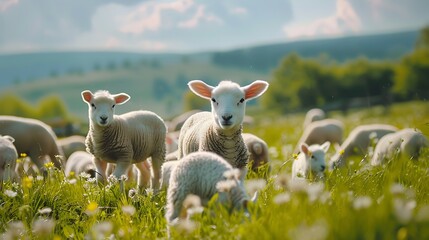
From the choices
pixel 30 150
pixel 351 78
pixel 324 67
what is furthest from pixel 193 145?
pixel 324 67

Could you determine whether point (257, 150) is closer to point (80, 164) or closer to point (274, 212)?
point (80, 164)

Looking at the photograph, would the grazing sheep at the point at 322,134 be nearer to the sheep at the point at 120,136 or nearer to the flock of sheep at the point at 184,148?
the flock of sheep at the point at 184,148

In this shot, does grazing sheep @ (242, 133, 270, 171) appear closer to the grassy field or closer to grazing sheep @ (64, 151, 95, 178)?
the grassy field

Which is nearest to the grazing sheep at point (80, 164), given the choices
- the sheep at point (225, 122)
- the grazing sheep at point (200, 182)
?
the sheep at point (225, 122)

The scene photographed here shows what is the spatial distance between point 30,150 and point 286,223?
6.64 meters

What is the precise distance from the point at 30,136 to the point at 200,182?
5717mm

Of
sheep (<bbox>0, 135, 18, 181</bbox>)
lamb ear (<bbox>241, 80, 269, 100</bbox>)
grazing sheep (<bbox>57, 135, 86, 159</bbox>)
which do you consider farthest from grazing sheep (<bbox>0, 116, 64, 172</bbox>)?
lamb ear (<bbox>241, 80, 269, 100</bbox>)

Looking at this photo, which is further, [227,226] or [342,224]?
[227,226]

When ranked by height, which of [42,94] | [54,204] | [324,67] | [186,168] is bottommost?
[42,94]

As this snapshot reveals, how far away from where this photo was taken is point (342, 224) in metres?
3.01

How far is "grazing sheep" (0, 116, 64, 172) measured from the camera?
8.83m

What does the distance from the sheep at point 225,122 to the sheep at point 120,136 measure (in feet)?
3.82

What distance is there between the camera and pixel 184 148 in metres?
6.15

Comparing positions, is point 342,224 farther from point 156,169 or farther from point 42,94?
point 42,94
